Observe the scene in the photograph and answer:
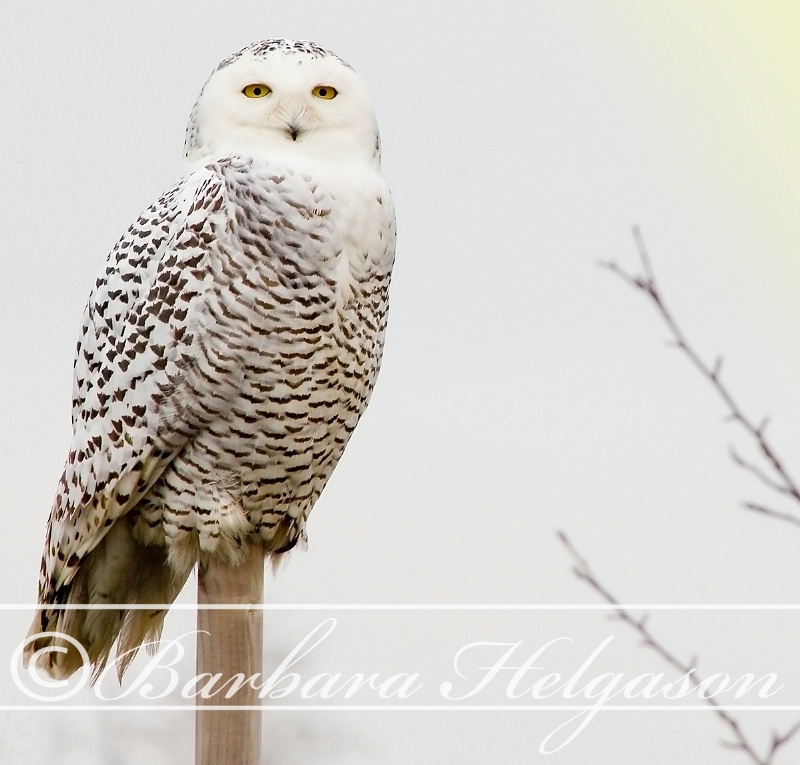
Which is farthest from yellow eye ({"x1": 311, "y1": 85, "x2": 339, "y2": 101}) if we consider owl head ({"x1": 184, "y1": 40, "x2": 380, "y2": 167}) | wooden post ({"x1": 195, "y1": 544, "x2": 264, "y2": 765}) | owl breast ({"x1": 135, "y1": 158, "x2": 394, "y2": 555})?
wooden post ({"x1": 195, "y1": 544, "x2": 264, "y2": 765})

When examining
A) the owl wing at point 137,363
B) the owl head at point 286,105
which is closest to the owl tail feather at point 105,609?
the owl wing at point 137,363

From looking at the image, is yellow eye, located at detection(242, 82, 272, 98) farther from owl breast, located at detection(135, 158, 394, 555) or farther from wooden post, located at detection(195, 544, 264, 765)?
wooden post, located at detection(195, 544, 264, 765)

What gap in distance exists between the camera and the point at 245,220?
1.64 m

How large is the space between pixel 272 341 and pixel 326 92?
394 millimetres

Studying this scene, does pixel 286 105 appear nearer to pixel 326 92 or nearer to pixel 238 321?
pixel 326 92

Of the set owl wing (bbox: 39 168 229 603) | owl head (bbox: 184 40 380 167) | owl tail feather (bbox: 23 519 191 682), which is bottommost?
owl tail feather (bbox: 23 519 191 682)

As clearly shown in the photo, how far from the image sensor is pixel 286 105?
167 cm

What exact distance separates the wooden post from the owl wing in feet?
0.69

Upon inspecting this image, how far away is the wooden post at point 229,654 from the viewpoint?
1806mm

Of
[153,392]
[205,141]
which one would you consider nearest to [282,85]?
[205,141]

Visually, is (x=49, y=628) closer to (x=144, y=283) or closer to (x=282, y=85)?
(x=144, y=283)

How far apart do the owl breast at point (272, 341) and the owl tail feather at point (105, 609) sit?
0.14 m

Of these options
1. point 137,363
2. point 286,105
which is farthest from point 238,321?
point 286,105

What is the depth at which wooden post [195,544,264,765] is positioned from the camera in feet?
5.92
